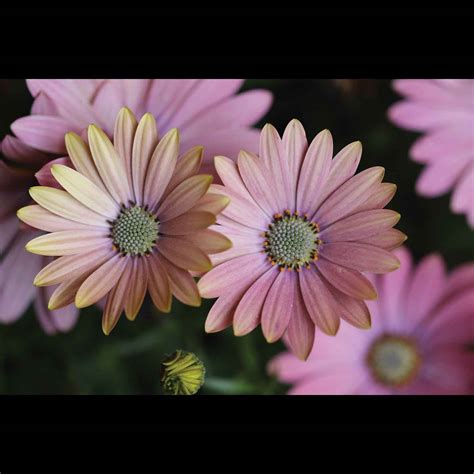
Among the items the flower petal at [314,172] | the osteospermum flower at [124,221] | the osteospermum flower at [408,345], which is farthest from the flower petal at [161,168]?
the osteospermum flower at [408,345]

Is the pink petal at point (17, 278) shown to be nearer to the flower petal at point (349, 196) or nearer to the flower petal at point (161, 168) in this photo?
the flower petal at point (161, 168)

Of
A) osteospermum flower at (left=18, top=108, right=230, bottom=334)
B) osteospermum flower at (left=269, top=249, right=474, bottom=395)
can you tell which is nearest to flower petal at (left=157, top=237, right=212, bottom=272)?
osteospermum flower at (left=18, top=108, right=230, bottom=334)

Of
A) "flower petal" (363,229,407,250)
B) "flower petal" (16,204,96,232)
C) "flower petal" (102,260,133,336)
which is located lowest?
"flower petal" (102,260,133,336)

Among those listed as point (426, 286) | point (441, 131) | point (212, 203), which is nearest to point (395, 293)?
point (426, 286)

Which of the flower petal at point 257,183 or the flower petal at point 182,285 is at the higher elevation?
the flower petal at point 257,183

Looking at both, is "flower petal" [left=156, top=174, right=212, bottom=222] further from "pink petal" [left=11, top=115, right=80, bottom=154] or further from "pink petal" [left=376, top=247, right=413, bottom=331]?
"pink petal" [left=376, top=247, right=413, bottom=331]
